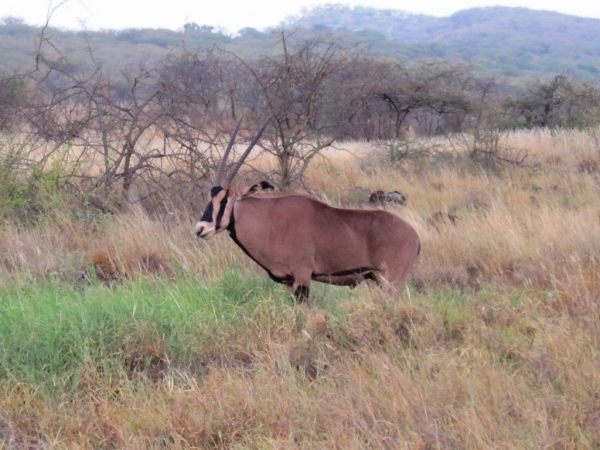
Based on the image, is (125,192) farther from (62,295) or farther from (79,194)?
(62,295)

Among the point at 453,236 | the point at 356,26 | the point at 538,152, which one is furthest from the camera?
the point at 356,26

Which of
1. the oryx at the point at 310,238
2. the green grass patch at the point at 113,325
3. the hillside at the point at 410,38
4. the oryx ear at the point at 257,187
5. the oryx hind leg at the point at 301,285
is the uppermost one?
the hillside at the point at 410,38

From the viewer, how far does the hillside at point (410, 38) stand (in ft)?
159

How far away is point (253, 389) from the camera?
13.4 feet

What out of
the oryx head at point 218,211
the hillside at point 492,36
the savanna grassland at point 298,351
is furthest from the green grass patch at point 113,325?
the hillside at point 492,36

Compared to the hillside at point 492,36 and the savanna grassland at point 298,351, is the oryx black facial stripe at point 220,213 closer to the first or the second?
the savanna grassland at point 298,351

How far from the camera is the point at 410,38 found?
149 metres

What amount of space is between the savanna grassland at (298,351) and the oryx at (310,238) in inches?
8.6

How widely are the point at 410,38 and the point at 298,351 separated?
498 ft

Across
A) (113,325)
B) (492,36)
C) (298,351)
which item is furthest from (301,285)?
(492,36)

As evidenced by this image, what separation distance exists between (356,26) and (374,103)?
146 m

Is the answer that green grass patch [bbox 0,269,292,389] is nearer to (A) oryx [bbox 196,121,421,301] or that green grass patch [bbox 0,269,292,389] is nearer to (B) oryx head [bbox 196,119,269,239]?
(A) oryx [bbox 196,121,421,301]

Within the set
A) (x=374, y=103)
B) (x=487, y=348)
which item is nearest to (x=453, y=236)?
(x=487, y=348)

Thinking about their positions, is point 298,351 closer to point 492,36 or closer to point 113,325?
point 113,325
